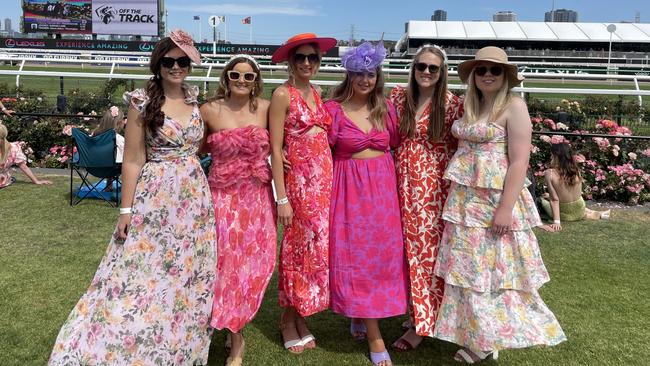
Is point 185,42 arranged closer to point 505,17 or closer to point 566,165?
point 566,165

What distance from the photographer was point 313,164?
304 cm

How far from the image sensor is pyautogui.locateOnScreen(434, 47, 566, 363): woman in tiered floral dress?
279cm

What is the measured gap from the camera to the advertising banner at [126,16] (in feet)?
148

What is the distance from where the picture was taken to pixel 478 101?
292 cm

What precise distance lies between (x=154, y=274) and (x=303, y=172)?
0.98m

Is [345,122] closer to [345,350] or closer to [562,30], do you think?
[345,350]

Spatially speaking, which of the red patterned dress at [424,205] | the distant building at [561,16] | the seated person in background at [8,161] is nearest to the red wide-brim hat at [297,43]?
the red patterned dress at [424,205]

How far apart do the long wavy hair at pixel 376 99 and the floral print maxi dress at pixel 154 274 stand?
0.89 metres

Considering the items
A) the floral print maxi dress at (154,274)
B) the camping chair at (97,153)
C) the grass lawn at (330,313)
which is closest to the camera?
the floral print maxi dress at (154,274)

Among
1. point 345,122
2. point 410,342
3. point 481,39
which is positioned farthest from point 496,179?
point 481,39

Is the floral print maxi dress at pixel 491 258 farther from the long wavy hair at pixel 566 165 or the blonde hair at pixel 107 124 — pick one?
the blonde hair at pixel 107 124

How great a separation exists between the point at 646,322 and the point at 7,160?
7.68m

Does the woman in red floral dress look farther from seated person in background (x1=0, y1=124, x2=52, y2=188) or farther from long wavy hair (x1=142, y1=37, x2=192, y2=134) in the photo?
seated person in background (x1=0, y1=124, x2=52, y2=188)

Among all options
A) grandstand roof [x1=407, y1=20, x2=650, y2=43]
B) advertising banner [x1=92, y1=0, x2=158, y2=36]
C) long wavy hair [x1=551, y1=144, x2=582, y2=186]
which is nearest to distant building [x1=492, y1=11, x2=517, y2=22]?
grandstand roof [x1=407, y1=20, x2=650, y2=43]
